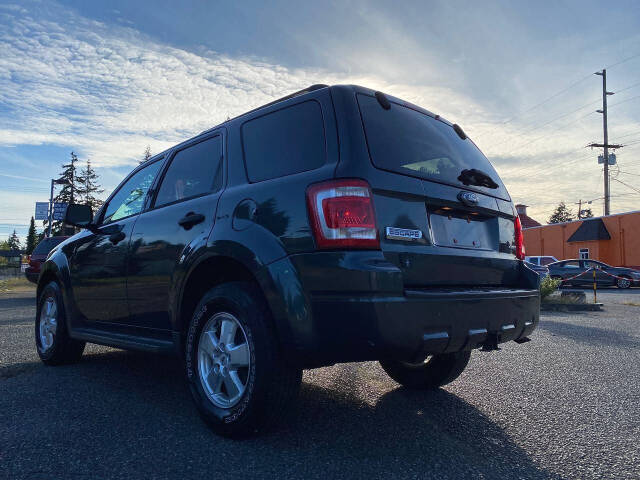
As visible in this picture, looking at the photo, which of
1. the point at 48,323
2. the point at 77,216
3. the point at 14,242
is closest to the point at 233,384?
the point at 77,216

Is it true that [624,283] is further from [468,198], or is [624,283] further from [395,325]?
[395,325]

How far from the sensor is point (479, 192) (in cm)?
331

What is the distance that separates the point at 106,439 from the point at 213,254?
1.13m

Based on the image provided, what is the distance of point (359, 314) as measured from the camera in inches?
92.7

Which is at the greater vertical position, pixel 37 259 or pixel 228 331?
pixel 37 259

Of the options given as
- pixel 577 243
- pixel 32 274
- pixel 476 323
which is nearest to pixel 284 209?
pixel 476 323

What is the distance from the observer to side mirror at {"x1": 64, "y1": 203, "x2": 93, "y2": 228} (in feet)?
14.7

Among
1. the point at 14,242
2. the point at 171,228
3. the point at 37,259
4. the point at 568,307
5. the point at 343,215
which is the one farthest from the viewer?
the point at 14,242

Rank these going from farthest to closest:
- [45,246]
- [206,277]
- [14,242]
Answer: [14,242]
[45,246]
[206,277]

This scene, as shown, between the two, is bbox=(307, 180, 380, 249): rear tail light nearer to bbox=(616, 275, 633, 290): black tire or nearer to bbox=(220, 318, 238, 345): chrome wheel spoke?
bbox=(220, 318, 238, 345): chrome wheel spoke

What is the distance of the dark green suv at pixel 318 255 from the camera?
2.43 metres

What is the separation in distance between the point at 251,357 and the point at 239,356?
163mm

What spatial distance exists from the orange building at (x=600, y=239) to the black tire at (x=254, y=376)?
3322 cm

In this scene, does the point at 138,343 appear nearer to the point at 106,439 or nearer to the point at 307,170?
the point at 106,439
